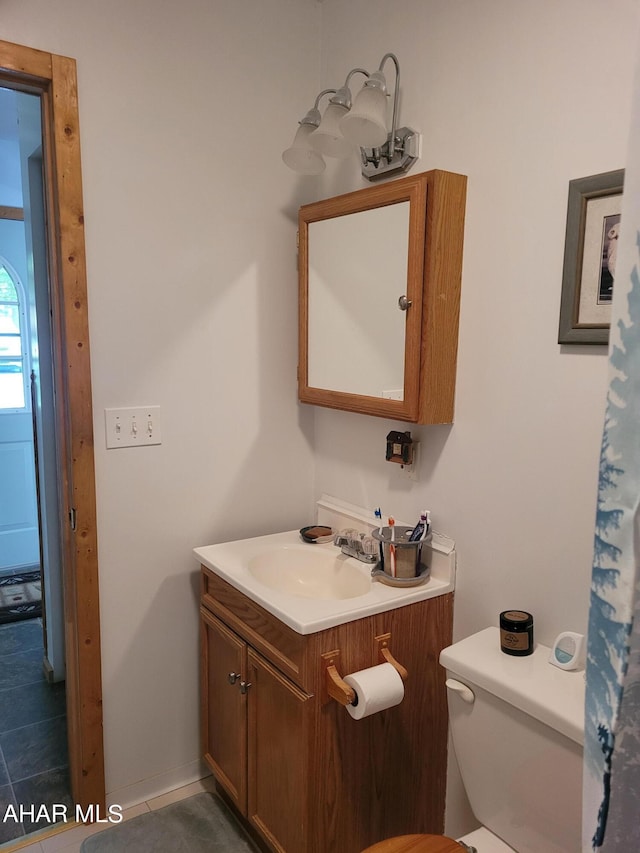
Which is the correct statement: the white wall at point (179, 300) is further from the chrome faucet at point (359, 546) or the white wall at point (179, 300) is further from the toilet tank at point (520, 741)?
the toilet tank at point (520, 741)

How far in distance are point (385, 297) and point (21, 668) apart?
90.6 inches

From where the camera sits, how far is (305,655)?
4.63ft

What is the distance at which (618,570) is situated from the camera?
49cm

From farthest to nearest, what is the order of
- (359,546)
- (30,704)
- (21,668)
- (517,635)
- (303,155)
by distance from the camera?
(21,668)
(30,704)
(359,546)
(303,155)
(517,635)

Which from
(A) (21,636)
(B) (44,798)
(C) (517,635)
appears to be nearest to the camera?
(C) (517,635)

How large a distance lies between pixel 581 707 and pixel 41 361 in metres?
2.10

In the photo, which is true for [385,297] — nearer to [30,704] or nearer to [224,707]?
[224,707]

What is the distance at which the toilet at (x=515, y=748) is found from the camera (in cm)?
114

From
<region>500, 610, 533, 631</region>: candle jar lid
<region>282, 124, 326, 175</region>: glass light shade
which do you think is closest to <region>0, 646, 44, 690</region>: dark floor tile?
<region>500, 610, 533, 631</region>: candle jar lid

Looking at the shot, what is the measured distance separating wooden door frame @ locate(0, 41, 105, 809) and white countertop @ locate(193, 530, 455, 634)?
1.15 feet

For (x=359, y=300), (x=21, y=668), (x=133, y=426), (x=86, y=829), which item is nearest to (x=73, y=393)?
(x=133, y=426)

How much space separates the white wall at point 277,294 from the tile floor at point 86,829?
2.7 inches

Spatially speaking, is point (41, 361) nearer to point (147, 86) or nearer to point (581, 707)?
point (147, 86)

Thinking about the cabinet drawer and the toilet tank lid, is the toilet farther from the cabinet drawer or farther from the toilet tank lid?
the cabinet drawer
